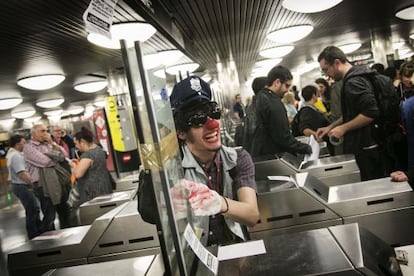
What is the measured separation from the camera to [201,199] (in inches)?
45.3

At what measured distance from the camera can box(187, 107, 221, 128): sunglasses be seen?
1.32m

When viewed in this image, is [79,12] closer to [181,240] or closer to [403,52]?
[181,240]

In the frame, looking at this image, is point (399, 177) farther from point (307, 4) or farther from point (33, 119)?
point (33, 119)

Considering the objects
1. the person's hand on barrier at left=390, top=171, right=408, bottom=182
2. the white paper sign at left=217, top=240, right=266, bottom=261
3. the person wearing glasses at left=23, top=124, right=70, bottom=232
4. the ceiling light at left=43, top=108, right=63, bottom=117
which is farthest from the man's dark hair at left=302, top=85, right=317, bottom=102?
the ceiling light at left=43, top=108, right=63, bottom=117

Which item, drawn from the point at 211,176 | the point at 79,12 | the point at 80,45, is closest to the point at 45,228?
the point at 80,45

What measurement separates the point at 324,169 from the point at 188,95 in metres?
2.07

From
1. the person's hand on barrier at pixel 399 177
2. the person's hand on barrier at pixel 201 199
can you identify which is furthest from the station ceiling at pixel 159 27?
the person's hand on barrier at pixel 399 177

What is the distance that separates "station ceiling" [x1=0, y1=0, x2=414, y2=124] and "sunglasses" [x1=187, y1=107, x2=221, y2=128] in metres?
0.91

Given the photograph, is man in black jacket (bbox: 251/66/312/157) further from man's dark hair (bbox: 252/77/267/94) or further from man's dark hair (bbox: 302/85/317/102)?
man's dark hair (bbox: 302/85/317/102)

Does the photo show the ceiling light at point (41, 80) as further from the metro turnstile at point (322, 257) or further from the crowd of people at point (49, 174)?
the metro turnstile at point (322, 257)

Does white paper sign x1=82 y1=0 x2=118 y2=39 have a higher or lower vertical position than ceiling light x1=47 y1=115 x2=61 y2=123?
lower

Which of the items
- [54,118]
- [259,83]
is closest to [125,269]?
[259,83]

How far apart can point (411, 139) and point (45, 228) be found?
424 centimetres

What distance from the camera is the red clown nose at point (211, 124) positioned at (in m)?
1.35
